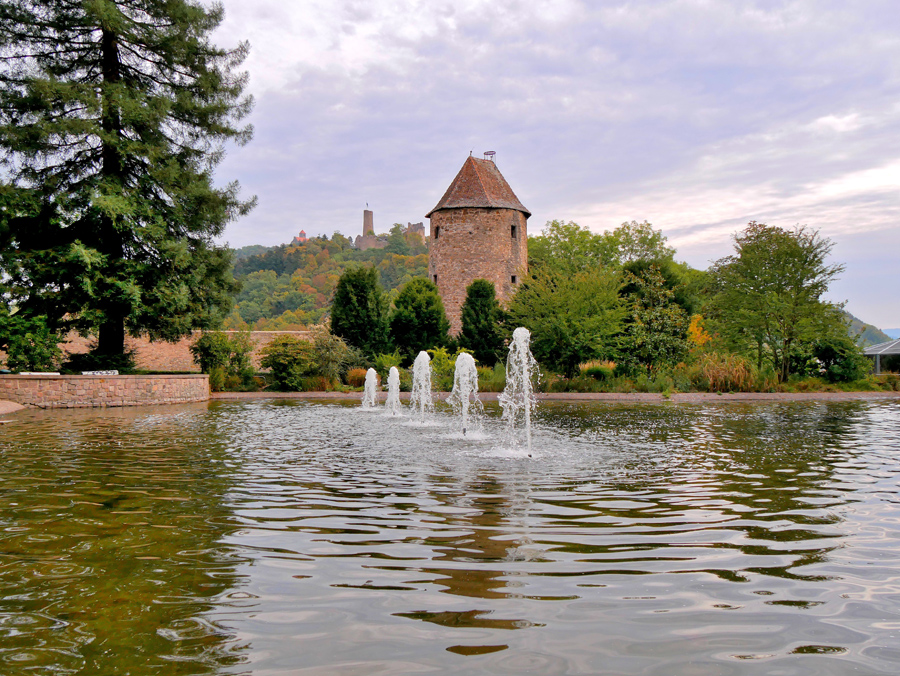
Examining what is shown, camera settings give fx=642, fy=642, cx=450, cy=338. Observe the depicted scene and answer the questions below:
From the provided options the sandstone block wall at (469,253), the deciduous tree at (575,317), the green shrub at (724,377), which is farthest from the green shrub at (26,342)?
the sandstone block wall at (469,253)

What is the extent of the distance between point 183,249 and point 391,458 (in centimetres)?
1474

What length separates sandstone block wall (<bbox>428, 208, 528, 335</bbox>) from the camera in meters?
36.3

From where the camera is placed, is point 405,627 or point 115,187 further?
point 115,187

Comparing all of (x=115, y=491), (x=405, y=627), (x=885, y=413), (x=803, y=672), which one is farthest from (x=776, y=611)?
(x=885, y=413)

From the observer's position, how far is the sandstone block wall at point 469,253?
36.3 meters

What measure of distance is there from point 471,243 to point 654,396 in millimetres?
18498

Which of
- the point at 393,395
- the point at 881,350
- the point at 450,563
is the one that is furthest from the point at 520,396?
the point at 881,350

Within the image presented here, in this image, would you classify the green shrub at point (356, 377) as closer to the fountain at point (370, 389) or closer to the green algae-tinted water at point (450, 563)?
the fountain at point (370, 389)

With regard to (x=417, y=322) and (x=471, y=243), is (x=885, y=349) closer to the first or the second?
(x=471, y=243)

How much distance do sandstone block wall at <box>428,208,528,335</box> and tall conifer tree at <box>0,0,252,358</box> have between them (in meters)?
16.0

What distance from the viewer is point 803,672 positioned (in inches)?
96.7

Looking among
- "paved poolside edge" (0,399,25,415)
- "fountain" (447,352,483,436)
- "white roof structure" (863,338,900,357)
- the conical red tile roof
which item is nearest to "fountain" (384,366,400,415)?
"fountain" (447,352,483,436)

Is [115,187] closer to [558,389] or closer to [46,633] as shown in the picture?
[558,389]

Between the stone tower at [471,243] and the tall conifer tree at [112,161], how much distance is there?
16.0m
